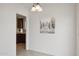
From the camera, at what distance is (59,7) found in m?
1.86

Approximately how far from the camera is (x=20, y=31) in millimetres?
1849

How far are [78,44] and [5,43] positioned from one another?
1.29 m

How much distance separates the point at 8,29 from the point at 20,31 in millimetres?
216

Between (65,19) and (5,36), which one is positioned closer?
(5,36)

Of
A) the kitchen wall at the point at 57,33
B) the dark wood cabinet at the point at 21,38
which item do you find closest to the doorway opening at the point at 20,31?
the dark wood cabinet at the point at 21,38

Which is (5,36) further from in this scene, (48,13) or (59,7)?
(59,7)

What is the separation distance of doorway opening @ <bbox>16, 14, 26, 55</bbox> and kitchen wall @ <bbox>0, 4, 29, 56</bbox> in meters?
0.06

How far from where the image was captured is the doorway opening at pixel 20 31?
1.83 metres

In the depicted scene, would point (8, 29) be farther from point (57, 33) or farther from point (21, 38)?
point (57, 33)

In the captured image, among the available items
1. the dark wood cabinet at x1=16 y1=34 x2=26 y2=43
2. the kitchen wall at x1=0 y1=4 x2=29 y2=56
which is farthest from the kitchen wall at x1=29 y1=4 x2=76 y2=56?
the kitchen wall at x1=0 y1=4 x2=29 y2=56

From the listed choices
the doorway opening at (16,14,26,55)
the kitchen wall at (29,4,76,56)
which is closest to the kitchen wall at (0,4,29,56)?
the doorway opening at (16,14,26,55)

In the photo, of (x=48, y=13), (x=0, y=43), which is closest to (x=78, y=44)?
(x=48, y=13)

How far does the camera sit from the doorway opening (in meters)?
1.83

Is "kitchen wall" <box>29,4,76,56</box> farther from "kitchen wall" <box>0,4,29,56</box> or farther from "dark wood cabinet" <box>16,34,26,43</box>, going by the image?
"kitchen wall" <box>0,4,29,56</box>
